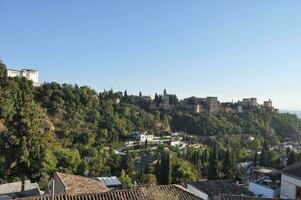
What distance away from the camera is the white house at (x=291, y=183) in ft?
71.4

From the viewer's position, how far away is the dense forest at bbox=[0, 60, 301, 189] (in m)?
25.8

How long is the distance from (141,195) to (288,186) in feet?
31.1

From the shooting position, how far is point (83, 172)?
5822 cm

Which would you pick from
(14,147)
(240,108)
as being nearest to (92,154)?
(14,147)

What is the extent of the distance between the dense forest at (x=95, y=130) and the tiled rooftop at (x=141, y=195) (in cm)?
1005

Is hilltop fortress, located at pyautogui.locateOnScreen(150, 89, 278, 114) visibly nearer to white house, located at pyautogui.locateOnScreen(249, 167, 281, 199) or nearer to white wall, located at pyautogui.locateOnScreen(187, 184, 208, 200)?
white house, located at pyautogui.locateOnScreen(249, 167, 281, 199)

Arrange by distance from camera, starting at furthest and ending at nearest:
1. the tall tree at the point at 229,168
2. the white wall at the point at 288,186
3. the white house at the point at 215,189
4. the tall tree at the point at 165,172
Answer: the tall tree at the point at 229,168, the tall tree at the point at 165,172, the white house at the point at 215,189, the white wall at the point at 288,186

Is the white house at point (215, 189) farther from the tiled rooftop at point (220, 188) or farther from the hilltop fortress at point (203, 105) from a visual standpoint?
the hilltop fortress at point (203, 105)

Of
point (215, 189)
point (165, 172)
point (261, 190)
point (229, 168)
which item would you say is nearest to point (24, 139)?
point (215, 189)

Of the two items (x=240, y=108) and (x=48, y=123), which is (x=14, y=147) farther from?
(x=240, y=108)

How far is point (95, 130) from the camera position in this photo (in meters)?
96.4

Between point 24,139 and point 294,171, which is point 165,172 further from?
point 294,171

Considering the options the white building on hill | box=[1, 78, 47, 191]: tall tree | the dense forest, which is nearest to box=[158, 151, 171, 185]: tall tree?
the dense forest

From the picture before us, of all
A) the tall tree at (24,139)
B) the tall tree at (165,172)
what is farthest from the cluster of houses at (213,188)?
the tall tree at (165,172)
